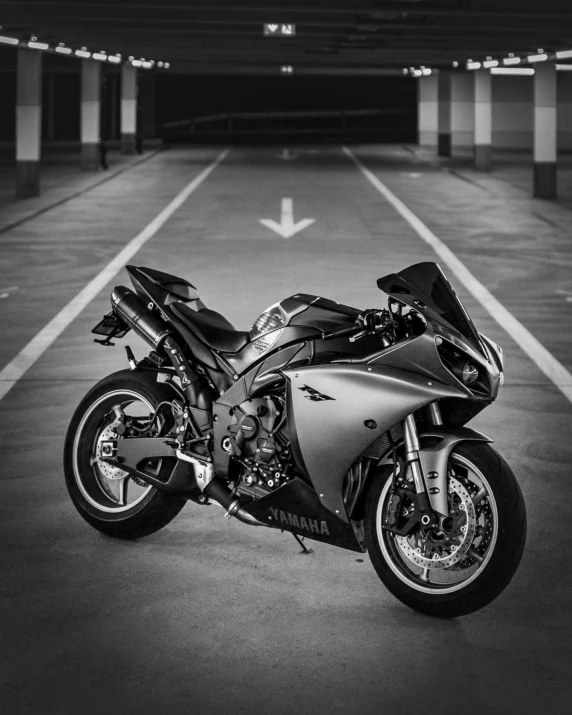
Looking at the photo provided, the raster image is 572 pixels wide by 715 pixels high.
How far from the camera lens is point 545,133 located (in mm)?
28875

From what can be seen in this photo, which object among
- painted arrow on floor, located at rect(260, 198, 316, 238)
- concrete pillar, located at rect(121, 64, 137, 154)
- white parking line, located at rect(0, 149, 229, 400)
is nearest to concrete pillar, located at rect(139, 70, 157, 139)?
concrete pillar, located at rect(121, 64, 137, 154)

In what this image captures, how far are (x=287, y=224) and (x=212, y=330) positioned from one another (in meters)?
15.9

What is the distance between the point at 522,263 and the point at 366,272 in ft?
8.88

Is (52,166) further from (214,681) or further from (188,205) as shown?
(214,681)

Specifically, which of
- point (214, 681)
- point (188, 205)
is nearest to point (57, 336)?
point (214, 681)

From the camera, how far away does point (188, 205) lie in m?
24.8

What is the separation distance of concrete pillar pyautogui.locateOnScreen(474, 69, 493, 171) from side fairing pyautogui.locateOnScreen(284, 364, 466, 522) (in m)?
33.3

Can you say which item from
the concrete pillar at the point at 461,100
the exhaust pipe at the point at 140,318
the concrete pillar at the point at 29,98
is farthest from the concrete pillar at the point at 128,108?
the exhaust pipe at the point at 140,318

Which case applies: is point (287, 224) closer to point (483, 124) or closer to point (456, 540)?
point (456, 540)

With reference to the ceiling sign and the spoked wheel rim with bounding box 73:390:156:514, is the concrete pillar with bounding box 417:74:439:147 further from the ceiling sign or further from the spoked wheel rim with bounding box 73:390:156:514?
the spoked wheel rim with bounding box 73:390:156:514

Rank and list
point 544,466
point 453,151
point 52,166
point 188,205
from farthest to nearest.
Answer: point 453,151, point 52,166, point 188,205, point 544,466

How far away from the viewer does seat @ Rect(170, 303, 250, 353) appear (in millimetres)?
5430

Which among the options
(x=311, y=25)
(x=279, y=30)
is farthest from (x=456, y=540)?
(x=279, y=30)

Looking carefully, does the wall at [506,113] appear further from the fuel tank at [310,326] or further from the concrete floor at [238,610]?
the fuel tank at [310,326]
